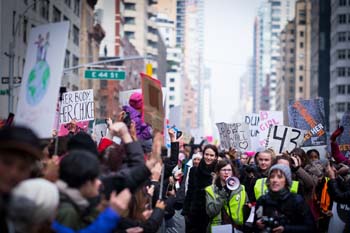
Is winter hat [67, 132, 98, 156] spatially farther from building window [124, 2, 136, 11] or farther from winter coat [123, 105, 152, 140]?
building window [124, 2, 136, 11]

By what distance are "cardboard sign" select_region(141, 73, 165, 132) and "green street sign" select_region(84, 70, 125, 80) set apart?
83.5 ft

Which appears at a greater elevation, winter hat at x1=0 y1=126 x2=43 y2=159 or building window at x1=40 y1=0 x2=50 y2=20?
building window at x1=40 y1=0 x2=50 y2=20

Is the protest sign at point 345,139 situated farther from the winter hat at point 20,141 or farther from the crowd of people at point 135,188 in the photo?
the winter hat at point 20,141

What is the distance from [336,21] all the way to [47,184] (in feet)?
350

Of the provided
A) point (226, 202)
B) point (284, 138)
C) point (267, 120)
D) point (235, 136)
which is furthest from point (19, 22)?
point (226, 202)

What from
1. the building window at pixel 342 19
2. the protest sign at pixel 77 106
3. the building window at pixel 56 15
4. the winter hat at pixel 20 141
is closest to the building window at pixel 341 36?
the building window at pixel 342 19

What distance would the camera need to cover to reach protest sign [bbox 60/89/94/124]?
52.3 ft

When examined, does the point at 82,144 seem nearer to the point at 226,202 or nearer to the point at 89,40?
the point at 226,202

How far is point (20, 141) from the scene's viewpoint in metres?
4.99

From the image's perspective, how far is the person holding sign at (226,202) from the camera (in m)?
11.2

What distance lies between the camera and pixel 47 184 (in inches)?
197

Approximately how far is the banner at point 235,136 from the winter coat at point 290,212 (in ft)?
39.3

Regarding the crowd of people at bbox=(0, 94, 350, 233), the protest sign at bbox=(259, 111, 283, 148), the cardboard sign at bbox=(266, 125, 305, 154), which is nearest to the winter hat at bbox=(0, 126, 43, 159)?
the crowd of people at bbox=(0, 94, 350, 233)

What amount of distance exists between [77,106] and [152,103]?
7.69m
